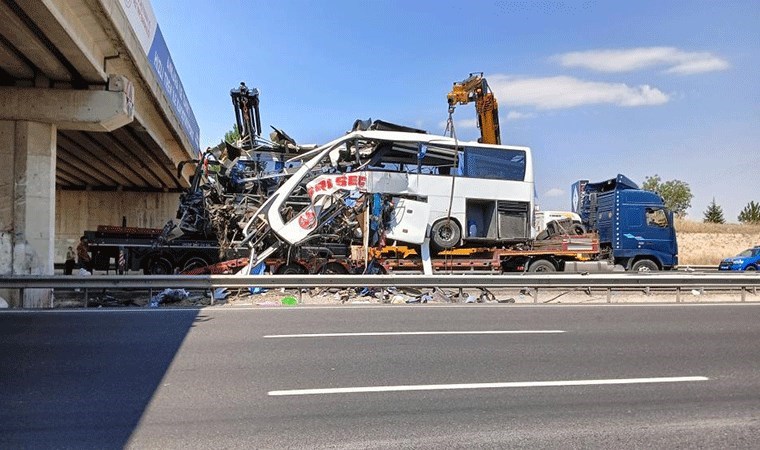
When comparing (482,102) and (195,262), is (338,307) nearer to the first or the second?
(195,262)

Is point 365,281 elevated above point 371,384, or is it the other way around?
point 365,281

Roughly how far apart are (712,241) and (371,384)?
2022 inches

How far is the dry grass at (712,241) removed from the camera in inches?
1789

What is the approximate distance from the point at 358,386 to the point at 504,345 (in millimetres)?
2626

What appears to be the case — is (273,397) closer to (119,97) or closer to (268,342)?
(268,342)

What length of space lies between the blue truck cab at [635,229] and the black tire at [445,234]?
21.6ft

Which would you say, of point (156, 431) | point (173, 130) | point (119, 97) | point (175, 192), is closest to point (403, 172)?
point (119, 97)

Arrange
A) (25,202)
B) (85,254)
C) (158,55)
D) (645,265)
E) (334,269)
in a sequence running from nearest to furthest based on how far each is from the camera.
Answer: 1. (25,202)
2. (334,269)
3. (158,55)
4. (85,254)
5. (645,265)

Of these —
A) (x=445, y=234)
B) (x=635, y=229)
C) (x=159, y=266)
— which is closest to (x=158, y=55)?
(x=159, y=266)

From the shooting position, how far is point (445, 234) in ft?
50.6

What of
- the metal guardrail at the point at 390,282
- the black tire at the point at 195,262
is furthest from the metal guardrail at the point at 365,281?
the black tire at the point at 195,262

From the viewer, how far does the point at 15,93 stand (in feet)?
40.4

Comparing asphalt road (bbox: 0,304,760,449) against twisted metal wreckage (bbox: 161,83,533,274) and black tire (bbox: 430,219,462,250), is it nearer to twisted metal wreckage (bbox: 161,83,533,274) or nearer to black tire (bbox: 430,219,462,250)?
twisted metal wreckage (bbox: 161,83,533,274)

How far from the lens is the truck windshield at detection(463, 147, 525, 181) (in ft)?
52.3
